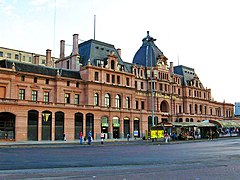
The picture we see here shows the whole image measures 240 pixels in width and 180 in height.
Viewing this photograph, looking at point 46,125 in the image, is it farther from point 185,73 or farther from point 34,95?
point 185,73

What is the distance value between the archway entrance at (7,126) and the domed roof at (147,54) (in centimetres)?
4392

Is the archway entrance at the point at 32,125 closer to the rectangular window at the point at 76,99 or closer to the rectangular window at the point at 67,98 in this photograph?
the rectangular window at the point at 67,98

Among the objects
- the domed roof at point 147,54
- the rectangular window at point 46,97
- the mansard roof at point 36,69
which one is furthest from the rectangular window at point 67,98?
the domed roof at point 147,54


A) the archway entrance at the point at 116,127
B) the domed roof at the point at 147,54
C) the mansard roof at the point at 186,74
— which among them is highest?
the domed roof at the point at 147,54

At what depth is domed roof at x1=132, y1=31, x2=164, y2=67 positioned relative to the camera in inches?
3280

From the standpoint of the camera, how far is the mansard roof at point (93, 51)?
67000 mm

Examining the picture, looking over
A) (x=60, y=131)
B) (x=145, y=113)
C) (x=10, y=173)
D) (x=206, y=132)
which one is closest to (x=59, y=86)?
(x=60, y=131)

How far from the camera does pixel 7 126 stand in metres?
49.2

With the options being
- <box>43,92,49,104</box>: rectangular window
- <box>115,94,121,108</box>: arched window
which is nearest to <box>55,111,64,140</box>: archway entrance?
<box>43,92,49,104</box>: rectangular window

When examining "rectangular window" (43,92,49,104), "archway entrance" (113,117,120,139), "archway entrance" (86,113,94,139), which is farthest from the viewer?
"archway entrance" (113,117,120,139)

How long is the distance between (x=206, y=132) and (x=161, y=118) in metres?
24.0

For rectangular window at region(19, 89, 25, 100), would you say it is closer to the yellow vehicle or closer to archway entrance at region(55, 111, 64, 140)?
archway entrance at region(55, 111, 64, 140)

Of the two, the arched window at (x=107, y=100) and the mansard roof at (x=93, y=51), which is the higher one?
the mansard roof at (x=93, y=51)

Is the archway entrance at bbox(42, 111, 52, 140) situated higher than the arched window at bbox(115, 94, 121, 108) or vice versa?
the arched window at bbox(115, 94, 121, 108)
